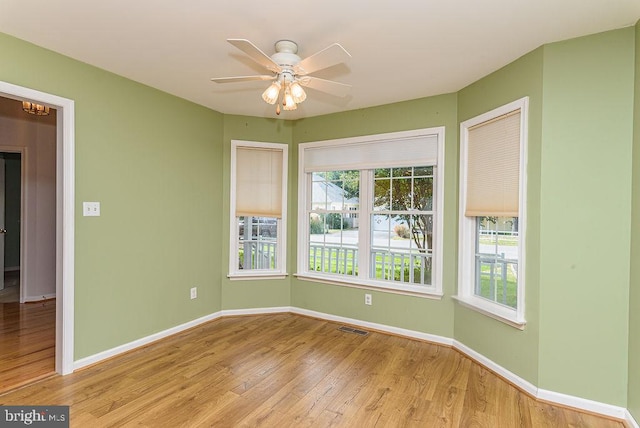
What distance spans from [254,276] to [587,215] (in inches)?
131

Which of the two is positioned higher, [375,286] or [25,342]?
[375,286]

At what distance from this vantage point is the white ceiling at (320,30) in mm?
1921

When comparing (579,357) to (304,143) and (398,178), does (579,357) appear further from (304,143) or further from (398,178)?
(304,143)

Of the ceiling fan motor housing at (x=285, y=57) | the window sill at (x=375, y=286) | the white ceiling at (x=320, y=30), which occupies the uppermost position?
the white ceiling at (x=320, y=30)

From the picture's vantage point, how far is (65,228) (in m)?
2.59

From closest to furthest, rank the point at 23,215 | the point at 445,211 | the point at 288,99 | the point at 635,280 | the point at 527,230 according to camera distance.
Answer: the point at 635,280 < the point at 288,99 < the point at 527,230 < the point at 445,211 < the point at 23,215

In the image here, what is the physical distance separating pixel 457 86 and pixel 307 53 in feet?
5.02

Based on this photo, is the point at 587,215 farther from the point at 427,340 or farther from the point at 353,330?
the point at 353,330

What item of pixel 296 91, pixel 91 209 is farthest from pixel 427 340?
pixel 91 209

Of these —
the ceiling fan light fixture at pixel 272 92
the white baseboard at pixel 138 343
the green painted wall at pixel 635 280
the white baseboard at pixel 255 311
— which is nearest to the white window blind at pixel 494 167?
the green painted wall at pixel 635 280

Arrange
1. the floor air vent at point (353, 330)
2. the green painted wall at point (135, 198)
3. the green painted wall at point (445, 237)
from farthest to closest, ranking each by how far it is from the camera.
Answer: the floor air vent at point (353, 330)
the green painted wall at point (445, 237)
the green painted wall at point (135, 198)

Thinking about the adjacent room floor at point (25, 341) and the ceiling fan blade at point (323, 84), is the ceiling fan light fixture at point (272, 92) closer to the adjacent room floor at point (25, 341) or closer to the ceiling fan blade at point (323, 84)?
the ceiling fan blade at point (323, 84)

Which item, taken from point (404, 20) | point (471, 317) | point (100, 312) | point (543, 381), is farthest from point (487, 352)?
point (100, 312)

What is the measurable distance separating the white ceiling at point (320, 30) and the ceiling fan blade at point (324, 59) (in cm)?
27
